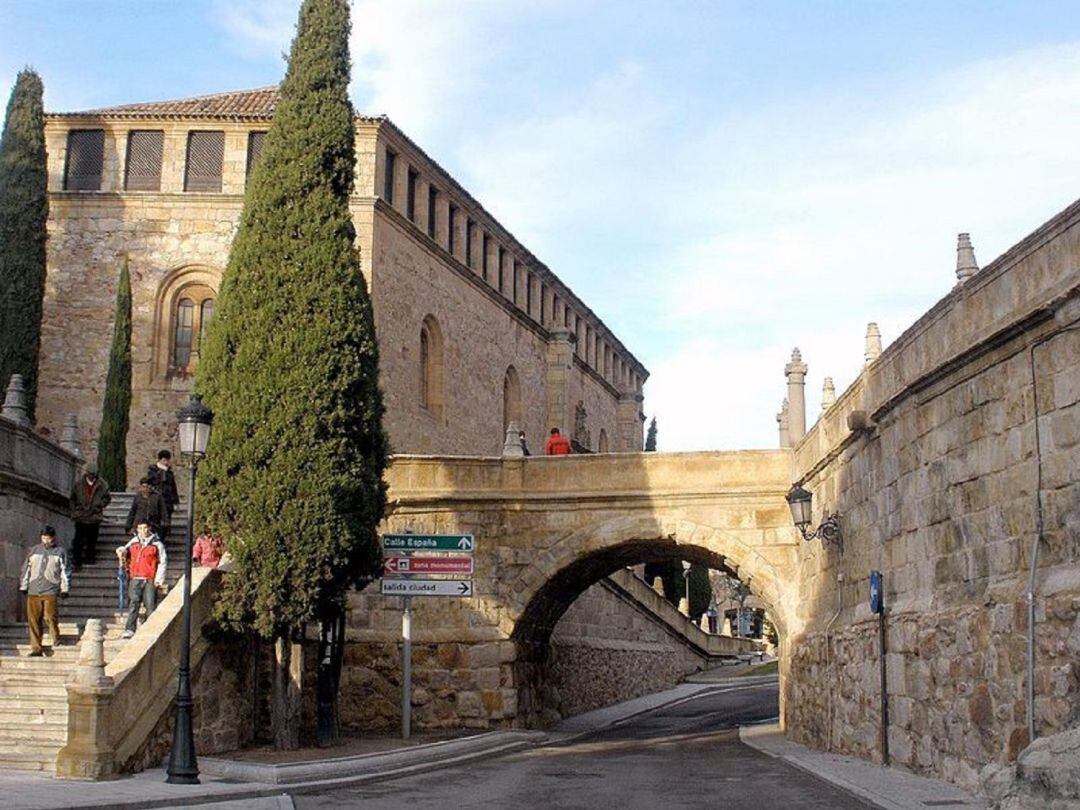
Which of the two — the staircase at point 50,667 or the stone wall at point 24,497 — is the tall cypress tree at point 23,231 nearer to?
the stone wall at point 24,497

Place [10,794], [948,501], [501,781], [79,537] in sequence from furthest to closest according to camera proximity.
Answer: [79,537]
[501,781]
[948,501]
[10,794]

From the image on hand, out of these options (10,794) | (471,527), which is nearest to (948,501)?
(10,794)

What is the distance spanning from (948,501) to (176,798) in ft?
24.5

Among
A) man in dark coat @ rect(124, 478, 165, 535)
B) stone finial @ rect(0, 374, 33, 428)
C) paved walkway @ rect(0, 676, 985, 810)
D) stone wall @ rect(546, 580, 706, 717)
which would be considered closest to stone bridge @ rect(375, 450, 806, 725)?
paved walkway @ rect(0, 676, 985, 810)

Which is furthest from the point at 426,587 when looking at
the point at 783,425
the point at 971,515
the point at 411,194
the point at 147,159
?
the point at 147,159

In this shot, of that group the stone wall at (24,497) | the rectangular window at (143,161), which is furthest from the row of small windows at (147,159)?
the stone wall at (24,497)

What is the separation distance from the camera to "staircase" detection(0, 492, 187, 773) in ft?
43.9

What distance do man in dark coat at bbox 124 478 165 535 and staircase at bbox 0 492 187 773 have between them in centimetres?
78

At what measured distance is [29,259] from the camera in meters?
29.7

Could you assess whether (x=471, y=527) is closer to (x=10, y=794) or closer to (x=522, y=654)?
(x=522, y=654)

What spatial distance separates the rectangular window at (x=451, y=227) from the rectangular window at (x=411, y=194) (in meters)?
2.06

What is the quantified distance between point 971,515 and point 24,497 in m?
12.1

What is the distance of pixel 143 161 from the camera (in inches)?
1261

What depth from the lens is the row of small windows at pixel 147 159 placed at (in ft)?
104
